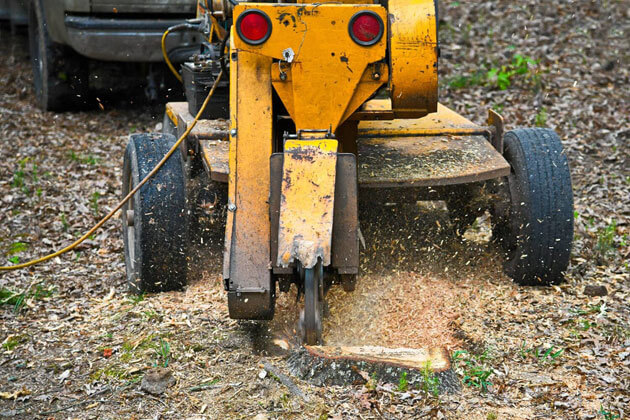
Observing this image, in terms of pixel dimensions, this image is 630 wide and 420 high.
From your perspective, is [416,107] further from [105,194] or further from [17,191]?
[17,191]

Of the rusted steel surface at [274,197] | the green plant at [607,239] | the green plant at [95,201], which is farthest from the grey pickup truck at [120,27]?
the rusted steel surface at [274,197]

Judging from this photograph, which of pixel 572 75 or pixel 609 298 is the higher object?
pixel 572 75

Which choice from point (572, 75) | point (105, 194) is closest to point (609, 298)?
point (105, 194)

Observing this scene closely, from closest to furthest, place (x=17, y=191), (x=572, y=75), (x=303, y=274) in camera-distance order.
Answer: (x=303, y=274) < (x=17, y=191) < (x=572, y=75)

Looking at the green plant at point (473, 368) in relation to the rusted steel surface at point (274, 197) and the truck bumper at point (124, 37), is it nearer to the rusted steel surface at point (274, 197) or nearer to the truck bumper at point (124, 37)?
the rusted steel surface at point (274, 197)

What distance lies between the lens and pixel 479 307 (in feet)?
14.6

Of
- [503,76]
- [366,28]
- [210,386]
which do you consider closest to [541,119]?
[503,76]

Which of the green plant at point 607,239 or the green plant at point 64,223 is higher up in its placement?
the green plant at point 607,239

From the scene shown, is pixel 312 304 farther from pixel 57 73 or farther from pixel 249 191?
pixel 57 73

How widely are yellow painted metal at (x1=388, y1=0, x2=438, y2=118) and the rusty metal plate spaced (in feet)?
1.81

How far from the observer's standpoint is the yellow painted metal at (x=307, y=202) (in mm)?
3508

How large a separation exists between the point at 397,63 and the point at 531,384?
1.56 metres

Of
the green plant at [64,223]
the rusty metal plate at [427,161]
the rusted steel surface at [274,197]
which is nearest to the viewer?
the rusted steel surface at [274,197]

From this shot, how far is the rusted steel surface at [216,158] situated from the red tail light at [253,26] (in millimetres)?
708
